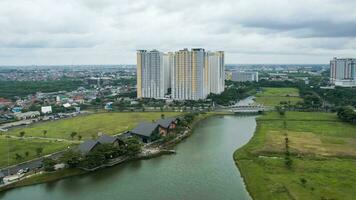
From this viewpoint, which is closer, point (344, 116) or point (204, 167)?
point (204, 167)

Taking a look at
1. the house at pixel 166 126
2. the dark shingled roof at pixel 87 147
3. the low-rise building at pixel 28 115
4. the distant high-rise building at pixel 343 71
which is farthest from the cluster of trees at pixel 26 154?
the distant high-rise building at pixel 343 71

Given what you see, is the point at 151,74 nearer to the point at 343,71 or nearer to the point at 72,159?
the point at 72,159

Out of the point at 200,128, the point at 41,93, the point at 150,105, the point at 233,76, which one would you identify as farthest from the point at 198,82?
the point at 233,76

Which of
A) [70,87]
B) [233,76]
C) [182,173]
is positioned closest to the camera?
[182,173]

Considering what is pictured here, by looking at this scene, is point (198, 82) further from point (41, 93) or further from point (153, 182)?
point (153, 182)

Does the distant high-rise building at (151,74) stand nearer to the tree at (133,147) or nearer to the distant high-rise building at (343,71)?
the tree at (133,147)

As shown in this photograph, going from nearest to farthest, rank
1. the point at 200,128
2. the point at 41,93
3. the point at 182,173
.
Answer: the point at 182,173, the point at 200,128, the point at 41,93

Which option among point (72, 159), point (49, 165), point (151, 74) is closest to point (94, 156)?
point (72, 159)
